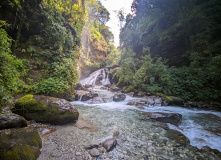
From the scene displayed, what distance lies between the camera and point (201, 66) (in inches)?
342

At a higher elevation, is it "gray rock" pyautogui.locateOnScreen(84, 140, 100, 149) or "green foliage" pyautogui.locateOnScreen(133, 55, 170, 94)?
"green foliage" pyautogui.locateOnScreen(133, 55, 170, 94)

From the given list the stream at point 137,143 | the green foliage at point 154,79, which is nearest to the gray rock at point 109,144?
the stream at point 137,143

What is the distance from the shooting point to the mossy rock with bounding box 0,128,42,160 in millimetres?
1458

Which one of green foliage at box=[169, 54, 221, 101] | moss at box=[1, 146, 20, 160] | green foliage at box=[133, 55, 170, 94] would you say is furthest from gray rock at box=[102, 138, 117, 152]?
green foliage at box=[169, 54, 221, 101]

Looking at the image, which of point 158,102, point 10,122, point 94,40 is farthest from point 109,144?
point 94,40

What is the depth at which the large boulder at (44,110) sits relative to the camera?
3254 mm

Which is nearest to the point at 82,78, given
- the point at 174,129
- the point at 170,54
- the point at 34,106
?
the point at 170,54

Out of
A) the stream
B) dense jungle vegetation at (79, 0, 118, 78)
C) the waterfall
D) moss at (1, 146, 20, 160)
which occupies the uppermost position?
dense jungle vegetation at (79, 0, 118, 78)

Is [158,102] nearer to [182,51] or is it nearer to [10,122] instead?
[182,51]

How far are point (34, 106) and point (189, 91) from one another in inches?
413

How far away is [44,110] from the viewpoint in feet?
11.1

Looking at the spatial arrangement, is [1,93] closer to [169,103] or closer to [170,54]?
[169,103]

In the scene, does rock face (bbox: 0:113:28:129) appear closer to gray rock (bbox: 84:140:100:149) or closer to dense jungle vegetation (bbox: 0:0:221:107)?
dense jungle vegetation (bbox: 0:0:221:107)

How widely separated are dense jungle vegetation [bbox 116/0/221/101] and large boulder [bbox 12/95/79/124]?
8.01 m
